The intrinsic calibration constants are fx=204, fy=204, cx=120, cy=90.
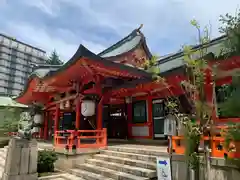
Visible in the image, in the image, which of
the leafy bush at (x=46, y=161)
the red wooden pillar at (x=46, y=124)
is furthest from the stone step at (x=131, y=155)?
the red wooden pillar at (x=46, y=124)

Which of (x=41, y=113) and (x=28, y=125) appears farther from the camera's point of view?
(x=41, y=113)

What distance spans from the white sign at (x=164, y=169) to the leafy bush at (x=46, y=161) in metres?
4.21

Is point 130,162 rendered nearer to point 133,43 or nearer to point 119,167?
point 119,167

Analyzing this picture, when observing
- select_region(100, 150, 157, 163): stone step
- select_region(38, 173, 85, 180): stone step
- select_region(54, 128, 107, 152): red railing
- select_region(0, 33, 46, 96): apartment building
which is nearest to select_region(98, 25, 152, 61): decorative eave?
select_region(54, 128, 107, 152): red railing

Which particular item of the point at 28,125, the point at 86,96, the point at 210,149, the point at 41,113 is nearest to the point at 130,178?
the point at 210,149

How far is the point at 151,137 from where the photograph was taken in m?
9.76

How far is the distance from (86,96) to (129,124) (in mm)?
3472

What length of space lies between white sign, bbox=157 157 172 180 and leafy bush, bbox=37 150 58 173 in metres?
4.21

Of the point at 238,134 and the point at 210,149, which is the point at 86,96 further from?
the point at 238,134

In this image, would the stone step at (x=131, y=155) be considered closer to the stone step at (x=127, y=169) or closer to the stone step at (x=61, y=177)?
the stone step at (x=127, y=169)

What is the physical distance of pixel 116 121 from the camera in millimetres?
11789

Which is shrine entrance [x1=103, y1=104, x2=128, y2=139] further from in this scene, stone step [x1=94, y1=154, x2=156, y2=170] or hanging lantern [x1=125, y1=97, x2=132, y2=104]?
stone step [x1=94, y1=154, x2=156, y2=170]

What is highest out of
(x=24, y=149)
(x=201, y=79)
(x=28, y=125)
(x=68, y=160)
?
(x=201, y=79)

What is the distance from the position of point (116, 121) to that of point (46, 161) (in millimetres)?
5244
